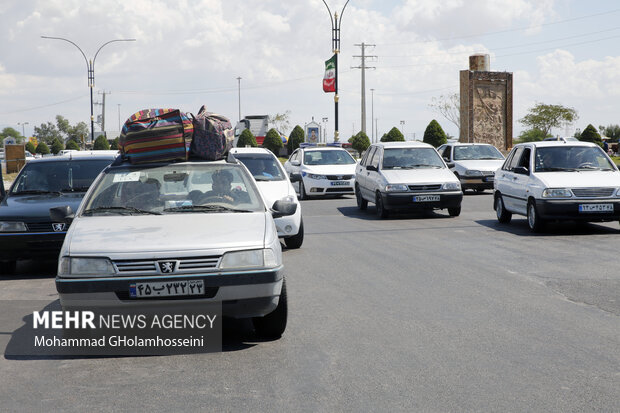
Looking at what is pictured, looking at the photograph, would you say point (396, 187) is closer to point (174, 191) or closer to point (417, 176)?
point (417, 176)

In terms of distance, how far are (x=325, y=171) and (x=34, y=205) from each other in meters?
14.3

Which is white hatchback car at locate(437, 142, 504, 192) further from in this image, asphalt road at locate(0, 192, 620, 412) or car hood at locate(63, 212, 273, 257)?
car hood at locate(63, 212, 273, 257)

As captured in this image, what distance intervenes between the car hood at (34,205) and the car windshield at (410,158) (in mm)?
9112

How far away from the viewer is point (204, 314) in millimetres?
5688

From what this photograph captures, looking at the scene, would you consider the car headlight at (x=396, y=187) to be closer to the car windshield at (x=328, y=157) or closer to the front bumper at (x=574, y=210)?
the front bumper at (x=574, y=210)

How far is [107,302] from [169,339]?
90 cm

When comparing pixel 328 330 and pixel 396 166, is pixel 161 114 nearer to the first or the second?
pixel 328 330

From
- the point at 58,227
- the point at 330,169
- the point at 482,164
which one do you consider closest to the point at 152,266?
the point at 58,227

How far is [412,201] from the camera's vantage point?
1711 centimetres

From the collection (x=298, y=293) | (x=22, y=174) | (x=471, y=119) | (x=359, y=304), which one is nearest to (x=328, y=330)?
(x=359, y=304)

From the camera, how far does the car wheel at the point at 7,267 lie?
10141 millimetres

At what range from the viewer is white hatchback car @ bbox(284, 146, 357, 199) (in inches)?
934

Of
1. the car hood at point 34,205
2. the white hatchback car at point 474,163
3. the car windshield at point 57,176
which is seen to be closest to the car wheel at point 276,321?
the car hood at point 34,205

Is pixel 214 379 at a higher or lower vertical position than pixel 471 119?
lower
